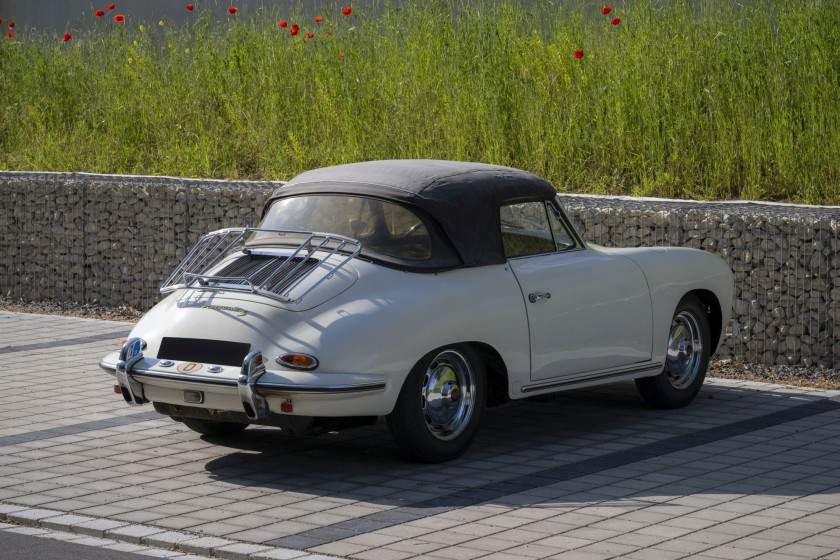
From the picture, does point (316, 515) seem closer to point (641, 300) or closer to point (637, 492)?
point (637, 492)

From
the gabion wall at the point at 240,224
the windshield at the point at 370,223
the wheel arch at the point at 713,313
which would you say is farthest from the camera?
the gabion wall at the point at 240,224

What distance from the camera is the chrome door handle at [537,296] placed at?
7.87m

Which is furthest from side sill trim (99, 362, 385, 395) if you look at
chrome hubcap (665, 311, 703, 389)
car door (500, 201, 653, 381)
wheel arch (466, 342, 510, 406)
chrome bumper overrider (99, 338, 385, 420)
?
chrome hubcap (665, 311, 703, 389)

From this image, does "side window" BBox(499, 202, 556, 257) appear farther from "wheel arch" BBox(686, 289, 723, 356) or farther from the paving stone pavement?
"wheel arch" BBox(686, 289, 723, 356)

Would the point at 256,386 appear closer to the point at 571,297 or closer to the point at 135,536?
the point at 135,536

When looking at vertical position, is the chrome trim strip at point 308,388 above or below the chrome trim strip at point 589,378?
above

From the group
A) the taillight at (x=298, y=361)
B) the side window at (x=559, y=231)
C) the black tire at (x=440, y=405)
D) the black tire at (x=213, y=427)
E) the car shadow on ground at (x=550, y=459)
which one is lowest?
the car shadow on ground at (x=550, y=459)

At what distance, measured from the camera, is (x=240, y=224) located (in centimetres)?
1298

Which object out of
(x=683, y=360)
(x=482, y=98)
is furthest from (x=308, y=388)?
(x=482, y=98)

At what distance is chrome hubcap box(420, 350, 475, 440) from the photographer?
7.41 m

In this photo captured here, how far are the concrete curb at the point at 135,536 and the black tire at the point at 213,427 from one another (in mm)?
1690

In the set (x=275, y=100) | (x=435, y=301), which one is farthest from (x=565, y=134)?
(x=435, y=301)

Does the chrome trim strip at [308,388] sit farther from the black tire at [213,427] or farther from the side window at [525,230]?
the side window at [525,230]

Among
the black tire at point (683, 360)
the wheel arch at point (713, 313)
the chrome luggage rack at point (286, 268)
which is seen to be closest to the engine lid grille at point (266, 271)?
the chrome luggage rack at point (286, 268)
